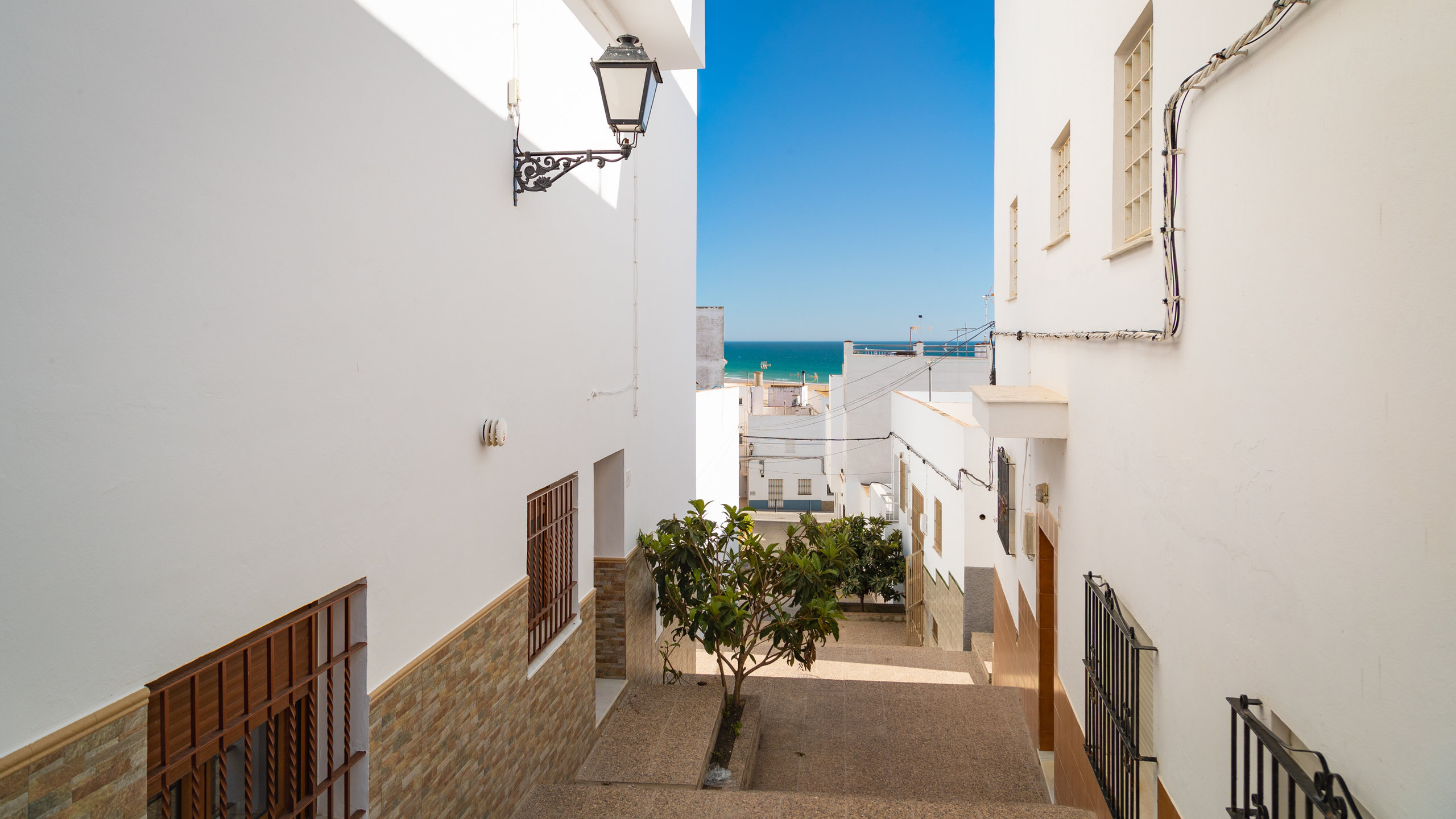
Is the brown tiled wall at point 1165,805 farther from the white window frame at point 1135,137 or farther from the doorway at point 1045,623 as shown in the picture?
the doorway at point 1045,623

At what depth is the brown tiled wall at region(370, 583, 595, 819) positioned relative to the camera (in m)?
3.68

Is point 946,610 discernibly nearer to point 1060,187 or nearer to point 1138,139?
point 1060,187

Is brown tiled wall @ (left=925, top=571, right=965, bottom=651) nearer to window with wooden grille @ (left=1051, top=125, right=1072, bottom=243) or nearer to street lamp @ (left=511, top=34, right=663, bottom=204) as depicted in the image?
window with wooden grille @ (left=1051, top=125, right=1072, bottom=243)

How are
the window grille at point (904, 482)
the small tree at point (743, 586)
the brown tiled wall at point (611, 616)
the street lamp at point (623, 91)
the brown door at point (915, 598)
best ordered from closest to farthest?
the street lamp at point (623, 91) → the small tree at point (743, 586) → the brown tiled wall at point (611, 616) → the brown door at point (915, 598) → the window grille at point (904, 482)

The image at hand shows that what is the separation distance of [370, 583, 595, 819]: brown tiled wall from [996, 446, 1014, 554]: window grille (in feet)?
16.2

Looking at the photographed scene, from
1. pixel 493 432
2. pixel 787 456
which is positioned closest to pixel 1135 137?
pixel 493 432

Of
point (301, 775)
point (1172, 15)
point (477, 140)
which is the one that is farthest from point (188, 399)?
point (1172, 15)

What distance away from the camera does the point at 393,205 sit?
12.0 feet

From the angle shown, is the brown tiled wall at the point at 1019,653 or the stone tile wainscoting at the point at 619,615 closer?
the brown tiled wall at the point at 1019,653

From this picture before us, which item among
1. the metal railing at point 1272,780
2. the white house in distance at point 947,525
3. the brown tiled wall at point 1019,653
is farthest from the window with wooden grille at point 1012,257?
the metal railing at point 1272,780

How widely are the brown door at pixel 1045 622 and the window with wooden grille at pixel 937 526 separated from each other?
26.4 ft

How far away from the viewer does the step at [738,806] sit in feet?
16.4

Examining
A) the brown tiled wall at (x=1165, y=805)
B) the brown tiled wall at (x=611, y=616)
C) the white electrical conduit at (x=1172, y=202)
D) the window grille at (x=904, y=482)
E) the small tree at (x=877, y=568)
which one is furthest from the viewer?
the small tree at (x=877, y=568)

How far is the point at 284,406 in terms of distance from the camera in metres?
2.92
